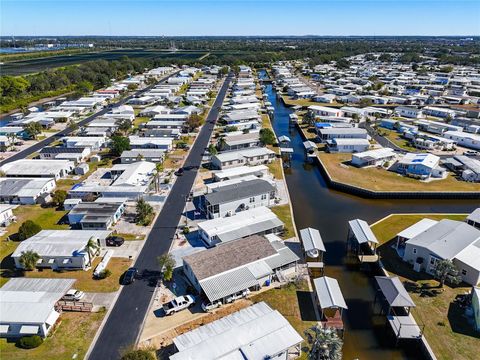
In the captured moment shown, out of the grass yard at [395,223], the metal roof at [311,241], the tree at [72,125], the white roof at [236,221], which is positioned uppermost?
the tree at [72,125]

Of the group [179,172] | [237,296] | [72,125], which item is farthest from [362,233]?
[72,125]

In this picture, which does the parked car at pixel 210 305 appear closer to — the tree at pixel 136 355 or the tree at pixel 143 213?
the tree at pixel 136 355

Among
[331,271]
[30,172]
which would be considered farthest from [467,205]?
[30,172]

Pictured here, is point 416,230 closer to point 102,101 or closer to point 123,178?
point 123,178

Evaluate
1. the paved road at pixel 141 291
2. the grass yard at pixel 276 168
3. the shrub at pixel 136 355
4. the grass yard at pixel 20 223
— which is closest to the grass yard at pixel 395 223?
the grass yard at pixel 276 168

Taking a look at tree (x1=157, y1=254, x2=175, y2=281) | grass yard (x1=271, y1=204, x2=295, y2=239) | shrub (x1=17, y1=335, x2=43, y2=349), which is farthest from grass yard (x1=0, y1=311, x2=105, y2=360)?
grass yard (x1=271, y1=204, x2=295, y2=239)

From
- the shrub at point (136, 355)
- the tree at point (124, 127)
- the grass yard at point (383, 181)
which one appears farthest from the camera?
the tree at point (124, 127)

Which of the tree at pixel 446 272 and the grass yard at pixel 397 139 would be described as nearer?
the tree at pixel 446 272
